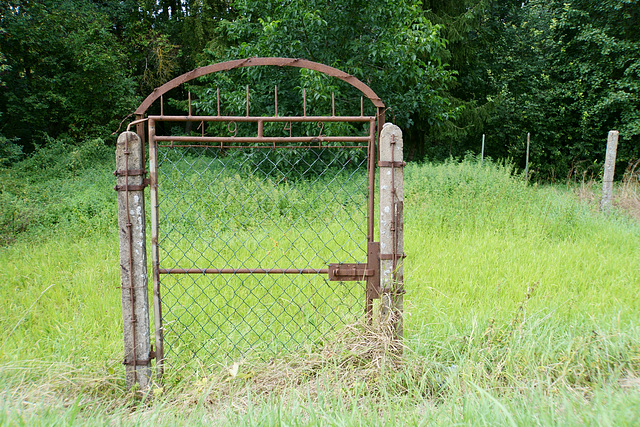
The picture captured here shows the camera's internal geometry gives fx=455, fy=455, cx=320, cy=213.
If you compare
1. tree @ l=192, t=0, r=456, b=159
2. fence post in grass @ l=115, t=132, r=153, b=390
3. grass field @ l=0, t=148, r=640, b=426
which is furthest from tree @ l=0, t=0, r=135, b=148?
fence post in grass @ l=115, t=132, r=153, b=390

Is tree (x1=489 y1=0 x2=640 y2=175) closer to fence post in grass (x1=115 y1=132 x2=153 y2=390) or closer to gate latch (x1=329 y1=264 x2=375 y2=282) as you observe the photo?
gate latch (x1=329 y1=264 x2=375 y2=282)

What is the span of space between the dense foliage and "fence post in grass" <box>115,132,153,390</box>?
6278mm

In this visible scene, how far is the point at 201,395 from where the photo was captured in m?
2.47

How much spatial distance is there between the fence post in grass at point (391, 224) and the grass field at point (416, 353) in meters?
0.18

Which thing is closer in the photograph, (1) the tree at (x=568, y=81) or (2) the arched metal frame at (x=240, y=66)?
(2) the arched metal frame at (x=240, y=66)

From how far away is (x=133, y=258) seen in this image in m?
2.67

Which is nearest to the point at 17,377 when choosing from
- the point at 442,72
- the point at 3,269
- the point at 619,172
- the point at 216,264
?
the point at 216,264

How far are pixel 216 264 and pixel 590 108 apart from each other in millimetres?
16269

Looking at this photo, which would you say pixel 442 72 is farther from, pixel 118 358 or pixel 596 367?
pixel 118 358

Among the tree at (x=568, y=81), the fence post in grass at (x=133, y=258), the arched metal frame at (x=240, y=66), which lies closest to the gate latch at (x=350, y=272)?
the arched metal frame at (x=240, y=66)

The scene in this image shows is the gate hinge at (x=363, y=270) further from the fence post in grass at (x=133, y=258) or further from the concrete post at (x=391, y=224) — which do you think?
the fence post in grass at (x=133, y=258)

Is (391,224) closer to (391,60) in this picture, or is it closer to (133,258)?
(133,258)

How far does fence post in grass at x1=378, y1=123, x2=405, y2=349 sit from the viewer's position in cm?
268

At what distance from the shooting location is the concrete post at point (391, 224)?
2.68 meters
